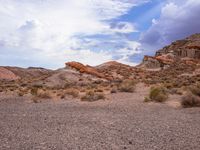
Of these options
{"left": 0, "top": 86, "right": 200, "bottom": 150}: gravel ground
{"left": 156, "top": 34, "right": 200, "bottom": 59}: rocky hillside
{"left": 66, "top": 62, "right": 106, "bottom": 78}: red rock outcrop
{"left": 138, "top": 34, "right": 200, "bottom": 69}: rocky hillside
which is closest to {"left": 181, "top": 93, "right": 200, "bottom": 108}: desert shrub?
{"left": 0, "top": 86, "right": 200, "bottom": 150}: gravel ground

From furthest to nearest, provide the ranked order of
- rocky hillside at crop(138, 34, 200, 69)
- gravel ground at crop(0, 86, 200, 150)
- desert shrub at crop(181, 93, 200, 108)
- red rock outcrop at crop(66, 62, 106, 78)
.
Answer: rocky hillside at crop(138, 34, 200, 69) → red rock outcrop at crop(66, 62, 106, 78) → desert shrub at crop(181, 93, 200, 108) → gravel ground at crop(0, 86, 200, 150)

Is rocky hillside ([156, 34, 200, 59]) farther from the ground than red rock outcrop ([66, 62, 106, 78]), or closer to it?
farther from the ground

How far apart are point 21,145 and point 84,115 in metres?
7.86

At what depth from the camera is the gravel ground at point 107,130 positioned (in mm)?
11156

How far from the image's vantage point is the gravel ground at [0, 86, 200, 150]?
11156 mm

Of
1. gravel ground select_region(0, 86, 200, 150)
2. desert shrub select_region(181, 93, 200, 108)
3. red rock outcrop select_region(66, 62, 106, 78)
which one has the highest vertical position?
red rock outcrop select_region(66, 62, 106, 78)

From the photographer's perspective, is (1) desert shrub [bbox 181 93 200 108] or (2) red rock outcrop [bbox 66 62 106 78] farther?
(2) red rock outcrop [bbox 66 62 106 78]

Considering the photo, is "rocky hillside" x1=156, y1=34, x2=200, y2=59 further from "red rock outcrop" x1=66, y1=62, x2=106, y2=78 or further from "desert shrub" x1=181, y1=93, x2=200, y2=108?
"desert shrub" x1=181, y1=93, x2=200, y2=108

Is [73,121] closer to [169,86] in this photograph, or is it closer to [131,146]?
[131,146]

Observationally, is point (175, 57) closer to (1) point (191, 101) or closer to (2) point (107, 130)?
(1) point (191, 101)

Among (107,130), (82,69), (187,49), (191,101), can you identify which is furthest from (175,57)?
(107,130)

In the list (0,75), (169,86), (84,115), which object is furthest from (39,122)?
(0,75)

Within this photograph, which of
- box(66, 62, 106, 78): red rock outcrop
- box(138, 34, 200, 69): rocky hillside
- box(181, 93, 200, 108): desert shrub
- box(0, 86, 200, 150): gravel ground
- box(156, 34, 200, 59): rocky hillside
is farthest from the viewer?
box(156, 34, 200, 59): rocky hillside

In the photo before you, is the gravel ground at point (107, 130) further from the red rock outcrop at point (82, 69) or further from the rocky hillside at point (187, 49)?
the rocky hillside at point (187, 49)
